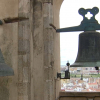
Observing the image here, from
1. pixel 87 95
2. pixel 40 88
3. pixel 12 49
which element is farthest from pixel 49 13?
pixel 87 95

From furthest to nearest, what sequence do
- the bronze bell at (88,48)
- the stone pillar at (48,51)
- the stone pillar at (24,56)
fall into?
the stone pillar at (48,51) → the bronze bell at (88,48) → the stone pillar at (24,56)

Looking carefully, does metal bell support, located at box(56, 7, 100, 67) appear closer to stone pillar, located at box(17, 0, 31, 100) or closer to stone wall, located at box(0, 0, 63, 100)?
stone wall, located at box(0, 0, 63, 100)

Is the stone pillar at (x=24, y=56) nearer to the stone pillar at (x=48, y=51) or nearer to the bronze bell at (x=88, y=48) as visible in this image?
the stone pillar at (x=48, y=51)

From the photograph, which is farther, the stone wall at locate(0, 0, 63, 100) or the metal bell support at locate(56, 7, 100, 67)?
the metal bell support at locate(56, 7, 100, 67)

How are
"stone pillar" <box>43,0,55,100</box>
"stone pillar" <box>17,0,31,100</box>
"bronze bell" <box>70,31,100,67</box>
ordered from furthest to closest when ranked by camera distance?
1. "stone pillar" <box>43,0,55,100</box>
2. "bronze bell" <box>70,31,100,67</box>
3. "stone pillar" <box>17,0,31,100</box>

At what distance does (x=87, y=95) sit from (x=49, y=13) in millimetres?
1871

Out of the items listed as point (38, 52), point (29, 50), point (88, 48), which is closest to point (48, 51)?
point (38, 52)

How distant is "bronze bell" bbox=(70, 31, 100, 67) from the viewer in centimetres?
407

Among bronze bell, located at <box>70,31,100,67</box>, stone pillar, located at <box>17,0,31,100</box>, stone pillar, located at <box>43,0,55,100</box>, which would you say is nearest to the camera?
stone pillar, located at <box>17,0,31,100</box>

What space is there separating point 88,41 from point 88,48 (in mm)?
110

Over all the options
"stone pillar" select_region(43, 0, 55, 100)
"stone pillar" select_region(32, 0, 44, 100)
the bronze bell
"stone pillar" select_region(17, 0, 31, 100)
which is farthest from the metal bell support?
"stone pillar" select_region(17, 0, 31, 100)

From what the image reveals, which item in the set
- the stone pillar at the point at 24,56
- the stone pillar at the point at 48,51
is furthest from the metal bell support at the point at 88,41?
the stone pillar at the point at 24,56

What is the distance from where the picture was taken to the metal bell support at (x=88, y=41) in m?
4.07

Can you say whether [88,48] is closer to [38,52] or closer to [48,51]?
[48,51]
